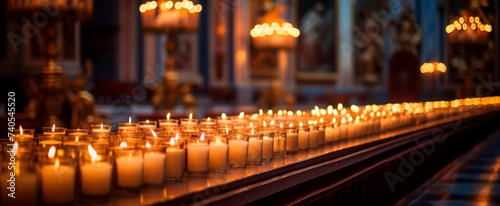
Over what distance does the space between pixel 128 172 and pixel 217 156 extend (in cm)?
44

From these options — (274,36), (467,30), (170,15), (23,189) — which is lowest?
(23,189)

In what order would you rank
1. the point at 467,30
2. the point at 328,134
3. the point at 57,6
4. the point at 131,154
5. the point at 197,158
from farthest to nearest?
the point at 467,30
the point at 57,6
the point at 328,134
the point at 197,158
the point at 131,154

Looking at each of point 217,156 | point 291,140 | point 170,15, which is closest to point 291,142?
point 291,140

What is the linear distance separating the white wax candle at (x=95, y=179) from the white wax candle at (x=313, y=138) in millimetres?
1364

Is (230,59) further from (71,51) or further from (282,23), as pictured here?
(71,51)

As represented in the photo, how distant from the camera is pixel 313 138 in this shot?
2713 millimetres

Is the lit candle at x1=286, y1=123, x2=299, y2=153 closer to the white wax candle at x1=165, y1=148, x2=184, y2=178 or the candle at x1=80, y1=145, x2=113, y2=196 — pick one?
the white wax candle at x1=165, y1=148, x2=184, y2=178

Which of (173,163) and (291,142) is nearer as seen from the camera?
(173,163)

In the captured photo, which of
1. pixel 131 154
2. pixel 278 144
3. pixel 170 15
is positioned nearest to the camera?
pixel 131 154

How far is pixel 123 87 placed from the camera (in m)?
12.9

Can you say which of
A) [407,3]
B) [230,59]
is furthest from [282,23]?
[407,3]

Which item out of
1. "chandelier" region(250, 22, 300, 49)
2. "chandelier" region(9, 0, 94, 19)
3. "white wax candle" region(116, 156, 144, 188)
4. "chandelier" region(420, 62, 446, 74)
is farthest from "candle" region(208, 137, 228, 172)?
"chandelier" region(420, 62, 446, 74)

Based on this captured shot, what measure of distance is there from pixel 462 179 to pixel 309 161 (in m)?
2.69

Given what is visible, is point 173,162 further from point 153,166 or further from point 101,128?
point 101,128
